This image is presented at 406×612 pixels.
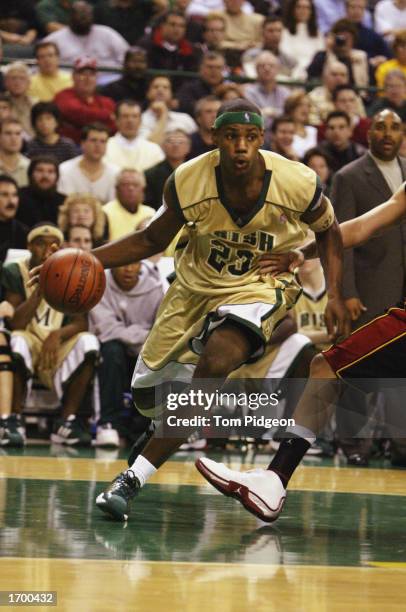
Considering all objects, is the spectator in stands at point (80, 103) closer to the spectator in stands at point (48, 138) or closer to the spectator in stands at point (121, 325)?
the spectator in stands at point (48, 138)

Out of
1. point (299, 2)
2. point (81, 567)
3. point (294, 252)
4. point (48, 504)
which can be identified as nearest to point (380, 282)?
point (294, 252)

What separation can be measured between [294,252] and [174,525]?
4.37 ft

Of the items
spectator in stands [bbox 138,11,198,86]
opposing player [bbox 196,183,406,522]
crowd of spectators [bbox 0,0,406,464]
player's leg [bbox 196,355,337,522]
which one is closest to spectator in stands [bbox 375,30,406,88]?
crowd of spectators [bbox 0,0,406,464]

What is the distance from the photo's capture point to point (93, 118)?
11898 mm

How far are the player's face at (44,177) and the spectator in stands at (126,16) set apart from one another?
4164 mm

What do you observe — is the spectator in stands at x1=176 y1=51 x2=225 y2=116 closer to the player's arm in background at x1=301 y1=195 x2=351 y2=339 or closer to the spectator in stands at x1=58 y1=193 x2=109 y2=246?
the spectator in stands at x1=58 y1=193 x2=109 y2=246

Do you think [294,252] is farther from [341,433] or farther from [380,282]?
[341,433]

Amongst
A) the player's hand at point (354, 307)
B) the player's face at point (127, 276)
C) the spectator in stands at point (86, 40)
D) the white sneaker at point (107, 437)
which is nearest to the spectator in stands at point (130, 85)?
the spectator in stands at point (86, 40)

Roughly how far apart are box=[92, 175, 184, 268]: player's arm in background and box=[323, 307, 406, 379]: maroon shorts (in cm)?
100

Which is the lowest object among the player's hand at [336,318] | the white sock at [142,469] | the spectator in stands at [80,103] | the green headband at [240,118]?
the white sock at [142,469]

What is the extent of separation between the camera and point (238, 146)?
17.4 ft

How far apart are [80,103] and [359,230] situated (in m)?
6.96

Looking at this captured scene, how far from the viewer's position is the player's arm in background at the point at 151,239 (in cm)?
548

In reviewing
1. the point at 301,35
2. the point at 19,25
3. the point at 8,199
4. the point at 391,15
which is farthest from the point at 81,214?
the point at 391,15
